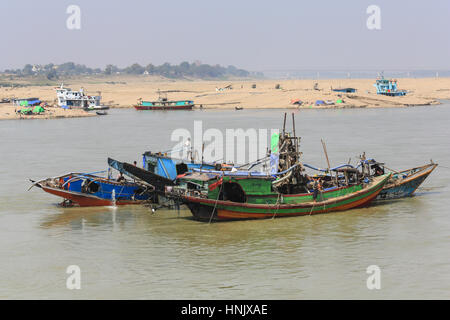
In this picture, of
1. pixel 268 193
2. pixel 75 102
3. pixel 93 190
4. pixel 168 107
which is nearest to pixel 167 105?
pixel 168 107

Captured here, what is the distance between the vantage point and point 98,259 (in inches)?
747

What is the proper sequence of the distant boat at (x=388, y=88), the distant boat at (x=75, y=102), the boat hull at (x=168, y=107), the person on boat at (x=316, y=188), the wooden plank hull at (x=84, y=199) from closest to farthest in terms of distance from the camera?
the person on boat at (x=316, y=188) < the wooden plank hull at (x=84, y=199) < the distant boat at (x=75, y=102) < the boat hull at (x=168, y=107) < the distant boat at (x=388, y=88)

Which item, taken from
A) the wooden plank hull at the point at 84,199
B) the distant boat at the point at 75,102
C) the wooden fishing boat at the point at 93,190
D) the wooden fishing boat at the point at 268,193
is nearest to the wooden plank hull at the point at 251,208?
the wooden fishing boat at the point at 268,193

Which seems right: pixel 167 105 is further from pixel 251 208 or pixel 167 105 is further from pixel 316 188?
pixel 251 208

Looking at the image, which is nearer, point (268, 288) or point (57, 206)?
point (268, 288)

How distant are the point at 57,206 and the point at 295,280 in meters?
12.8

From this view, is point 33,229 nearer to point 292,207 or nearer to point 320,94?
point 292,207

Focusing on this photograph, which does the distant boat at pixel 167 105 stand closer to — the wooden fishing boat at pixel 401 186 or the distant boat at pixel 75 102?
the distant boat at pixel 75 102

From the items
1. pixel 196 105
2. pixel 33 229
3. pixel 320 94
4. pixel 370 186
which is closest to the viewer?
pixel 33 229

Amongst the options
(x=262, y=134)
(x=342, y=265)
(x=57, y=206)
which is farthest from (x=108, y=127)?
(x=342, y=265)

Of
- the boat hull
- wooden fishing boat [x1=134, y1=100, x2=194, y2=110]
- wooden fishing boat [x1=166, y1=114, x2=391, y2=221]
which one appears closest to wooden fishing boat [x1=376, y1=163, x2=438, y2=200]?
wooden fishing boat [x1=166, y1=114, x2=391, y2=221]

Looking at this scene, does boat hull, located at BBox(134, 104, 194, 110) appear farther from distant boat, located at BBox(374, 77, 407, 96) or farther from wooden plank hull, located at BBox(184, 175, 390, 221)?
wooden plank hull, located at BBox(184, 175, 390, 221)

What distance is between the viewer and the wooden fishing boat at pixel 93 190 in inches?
1000
